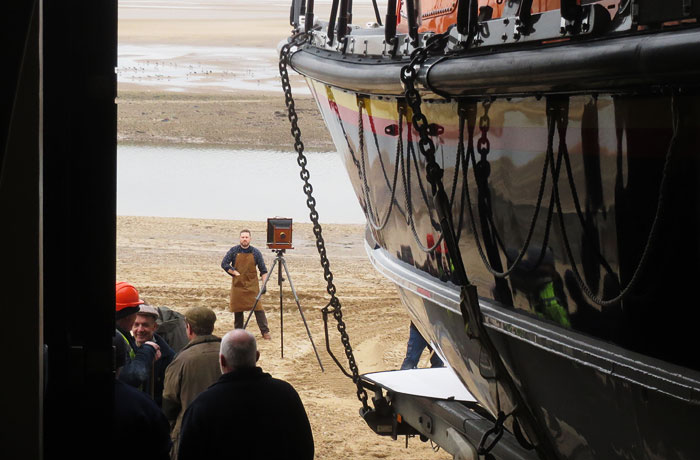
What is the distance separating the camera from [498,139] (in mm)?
3121

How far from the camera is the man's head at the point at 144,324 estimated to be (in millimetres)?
4696

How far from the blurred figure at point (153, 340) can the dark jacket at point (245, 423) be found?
1.47m

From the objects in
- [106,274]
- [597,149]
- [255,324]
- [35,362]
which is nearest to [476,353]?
[597,149]

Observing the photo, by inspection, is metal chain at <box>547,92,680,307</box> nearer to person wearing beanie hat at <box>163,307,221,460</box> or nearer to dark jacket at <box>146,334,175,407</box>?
person wearing beanie hat at <box>163,307,221,460</box>

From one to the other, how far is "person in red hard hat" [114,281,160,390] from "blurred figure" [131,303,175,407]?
157 millimetres

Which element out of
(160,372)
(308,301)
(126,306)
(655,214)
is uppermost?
(655,214)

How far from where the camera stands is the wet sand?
266 inches

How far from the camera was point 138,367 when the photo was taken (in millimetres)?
4273

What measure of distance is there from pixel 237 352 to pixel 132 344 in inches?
56.2

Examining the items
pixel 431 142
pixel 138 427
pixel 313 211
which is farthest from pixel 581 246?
pixel 313 211

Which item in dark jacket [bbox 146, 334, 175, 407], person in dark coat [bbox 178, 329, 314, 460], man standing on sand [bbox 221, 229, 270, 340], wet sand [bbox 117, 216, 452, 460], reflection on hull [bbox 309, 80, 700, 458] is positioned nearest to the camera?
reflection on hull [bbox 309, 80, 700, 458]

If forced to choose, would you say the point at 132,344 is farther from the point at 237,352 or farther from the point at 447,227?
the point at 447,227

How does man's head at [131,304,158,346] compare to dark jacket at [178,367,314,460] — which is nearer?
dark jacket at [178,367,314,460]

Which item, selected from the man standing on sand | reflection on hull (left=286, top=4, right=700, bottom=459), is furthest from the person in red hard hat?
the man standing on sand
